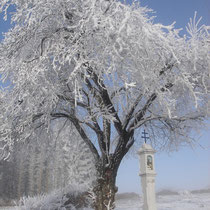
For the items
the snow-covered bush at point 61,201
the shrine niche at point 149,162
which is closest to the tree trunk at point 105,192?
the shrine niche at point 149,162

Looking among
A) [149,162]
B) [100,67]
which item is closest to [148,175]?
[149,162]

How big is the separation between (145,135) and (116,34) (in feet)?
18.4

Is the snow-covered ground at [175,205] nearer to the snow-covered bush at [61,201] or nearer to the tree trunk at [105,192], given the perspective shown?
the snow-covered bush at [61,201]

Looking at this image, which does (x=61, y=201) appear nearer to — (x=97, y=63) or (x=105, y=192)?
(x=105, y=192)

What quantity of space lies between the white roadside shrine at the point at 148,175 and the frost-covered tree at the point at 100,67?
1589 mm

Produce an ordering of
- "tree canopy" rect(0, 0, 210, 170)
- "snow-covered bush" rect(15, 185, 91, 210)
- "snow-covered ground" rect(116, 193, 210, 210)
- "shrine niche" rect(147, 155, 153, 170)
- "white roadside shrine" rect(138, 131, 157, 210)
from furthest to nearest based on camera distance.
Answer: "snow-covered ground" rect(116, 193, 210, 210) → "snow-covered bush" rect(15, 185, 91, 210) → "shrine niche" rect(147, 155, 153, 170) → "white roadside shrine" rect(138, 131, 157, 210) → "tree canopy" rect(0, 0, 210, 170)

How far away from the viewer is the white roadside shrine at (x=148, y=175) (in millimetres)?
9766

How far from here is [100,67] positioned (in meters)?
6.07

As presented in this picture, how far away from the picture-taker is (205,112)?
8.45 metres

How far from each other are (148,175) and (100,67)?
553cm

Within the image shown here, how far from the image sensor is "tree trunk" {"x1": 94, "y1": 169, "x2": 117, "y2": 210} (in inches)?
314

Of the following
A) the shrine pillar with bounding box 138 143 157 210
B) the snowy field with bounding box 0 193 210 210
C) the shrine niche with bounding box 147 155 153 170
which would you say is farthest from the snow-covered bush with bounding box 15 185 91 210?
the snowy field with bounding box 0 193 210 210

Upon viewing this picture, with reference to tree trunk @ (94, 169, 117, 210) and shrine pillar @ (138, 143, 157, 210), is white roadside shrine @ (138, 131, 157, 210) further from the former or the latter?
tree trunk @ (94, 169, 117, 210)

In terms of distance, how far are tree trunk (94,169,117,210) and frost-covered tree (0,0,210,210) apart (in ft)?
0.09
